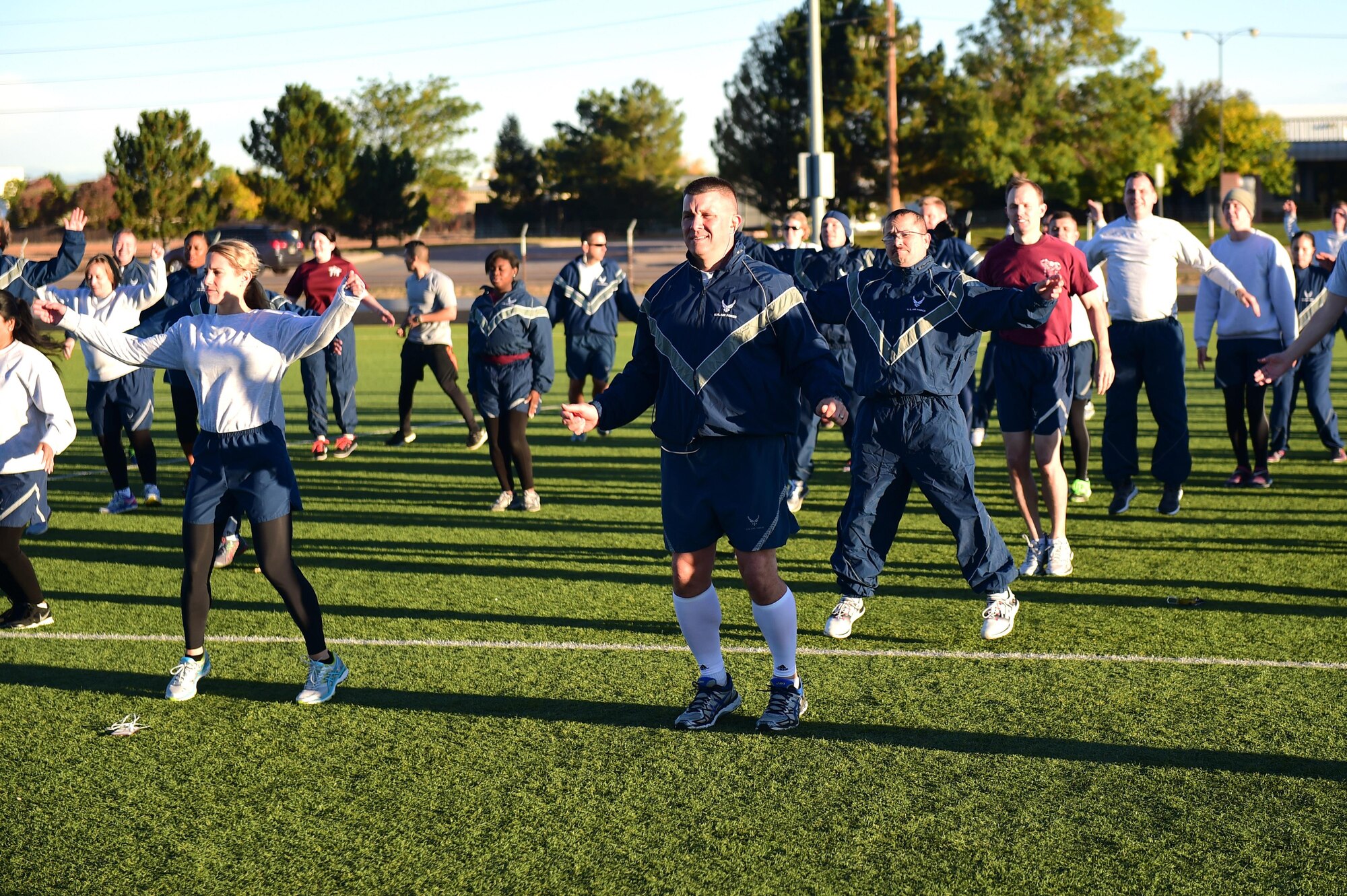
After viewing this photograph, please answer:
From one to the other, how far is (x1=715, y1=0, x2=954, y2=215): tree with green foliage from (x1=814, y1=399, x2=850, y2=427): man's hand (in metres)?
59.7

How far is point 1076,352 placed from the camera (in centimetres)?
902

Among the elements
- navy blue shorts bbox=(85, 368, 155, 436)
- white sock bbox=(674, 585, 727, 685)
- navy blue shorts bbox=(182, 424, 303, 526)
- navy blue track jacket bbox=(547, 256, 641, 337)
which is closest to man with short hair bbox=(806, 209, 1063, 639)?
white sock bbox=(674, 585, 727, 685)

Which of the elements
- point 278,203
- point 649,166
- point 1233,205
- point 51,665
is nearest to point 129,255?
point 51,665

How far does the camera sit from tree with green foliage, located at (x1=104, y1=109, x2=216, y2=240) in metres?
63.9

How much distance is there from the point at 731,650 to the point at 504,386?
413cm

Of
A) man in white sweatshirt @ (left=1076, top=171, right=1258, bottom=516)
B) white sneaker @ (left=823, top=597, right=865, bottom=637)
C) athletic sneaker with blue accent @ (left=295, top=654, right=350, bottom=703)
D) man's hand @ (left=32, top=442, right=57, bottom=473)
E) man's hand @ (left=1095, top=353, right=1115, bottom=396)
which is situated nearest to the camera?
athletic sneaker with blue accent @ (left=295, top=654, right=350, bottom=703)

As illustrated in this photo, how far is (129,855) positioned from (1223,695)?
422 cm

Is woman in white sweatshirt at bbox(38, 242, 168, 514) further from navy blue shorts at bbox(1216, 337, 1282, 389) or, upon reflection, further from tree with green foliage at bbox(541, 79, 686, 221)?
tree with green foliage at bbox(541, 79, 686, 221)

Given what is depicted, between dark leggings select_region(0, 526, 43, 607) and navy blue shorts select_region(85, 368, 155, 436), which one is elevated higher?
navy blue shorts select_region(85, 368, 155, 436)

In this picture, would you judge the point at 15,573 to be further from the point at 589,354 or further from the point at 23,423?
the point at 589,354

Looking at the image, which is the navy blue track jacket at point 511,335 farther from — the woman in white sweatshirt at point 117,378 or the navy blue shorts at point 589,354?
the navy blue shorts at point 589,354

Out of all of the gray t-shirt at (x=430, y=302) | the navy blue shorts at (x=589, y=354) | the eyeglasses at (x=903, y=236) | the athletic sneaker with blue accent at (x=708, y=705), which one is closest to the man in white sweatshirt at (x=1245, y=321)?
the eyeglasses at (x=903, y=236)

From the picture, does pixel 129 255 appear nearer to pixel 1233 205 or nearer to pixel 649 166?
pixel 1233 205

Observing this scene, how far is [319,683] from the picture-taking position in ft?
18.7
